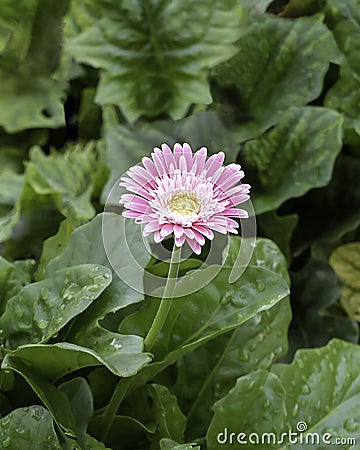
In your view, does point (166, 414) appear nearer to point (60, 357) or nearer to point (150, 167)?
point (60, 357)

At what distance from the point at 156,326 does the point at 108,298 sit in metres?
0.08

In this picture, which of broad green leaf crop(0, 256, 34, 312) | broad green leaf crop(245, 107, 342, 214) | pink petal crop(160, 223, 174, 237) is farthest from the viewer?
broad green leaf crop(245, 107, 342, 214)

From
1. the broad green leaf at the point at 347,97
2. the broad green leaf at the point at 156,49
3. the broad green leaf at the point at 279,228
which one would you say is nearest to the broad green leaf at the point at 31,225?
the broad green leaf at the point at 156,49

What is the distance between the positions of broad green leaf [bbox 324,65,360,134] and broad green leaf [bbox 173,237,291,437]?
0.89 feet

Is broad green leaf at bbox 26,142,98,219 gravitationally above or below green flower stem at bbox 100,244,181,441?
below

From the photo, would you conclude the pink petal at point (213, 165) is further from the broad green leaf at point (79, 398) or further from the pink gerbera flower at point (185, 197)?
the broad green leaf at point (79, 398)

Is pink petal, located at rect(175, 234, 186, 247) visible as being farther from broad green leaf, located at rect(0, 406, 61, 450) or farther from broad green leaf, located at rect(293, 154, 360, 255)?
broad green leaf, located at rect(293, 154, 360, 255)

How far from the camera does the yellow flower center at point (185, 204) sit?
1.45ft

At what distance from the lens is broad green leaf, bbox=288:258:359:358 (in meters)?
0.84

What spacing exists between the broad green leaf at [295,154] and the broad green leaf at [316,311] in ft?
0.33

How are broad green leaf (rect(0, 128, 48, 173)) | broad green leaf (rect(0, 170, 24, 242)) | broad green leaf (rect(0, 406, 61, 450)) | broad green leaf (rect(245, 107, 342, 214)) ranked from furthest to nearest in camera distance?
broad green leaf (rect(0, 128, 48, 173)) → broad green leaf (rect(0, 170, 24, 242)) → broad green leaf (rect(245, 107, 342, 214)) → broad green leaf (rect(0, 406, 61, 450))

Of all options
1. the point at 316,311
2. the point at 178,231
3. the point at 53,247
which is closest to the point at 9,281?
the point at 53,247

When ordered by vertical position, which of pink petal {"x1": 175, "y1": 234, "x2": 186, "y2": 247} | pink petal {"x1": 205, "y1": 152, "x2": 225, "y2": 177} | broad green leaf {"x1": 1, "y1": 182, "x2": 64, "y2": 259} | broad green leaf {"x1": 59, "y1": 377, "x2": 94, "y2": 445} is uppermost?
pink petal {"x1": 205, "y1": 152, "x2": 225, "y2": 177}

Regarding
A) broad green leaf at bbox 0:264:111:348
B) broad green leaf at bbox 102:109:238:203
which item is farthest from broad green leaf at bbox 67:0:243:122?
broad green leaf at bbox 0:264:111:348
